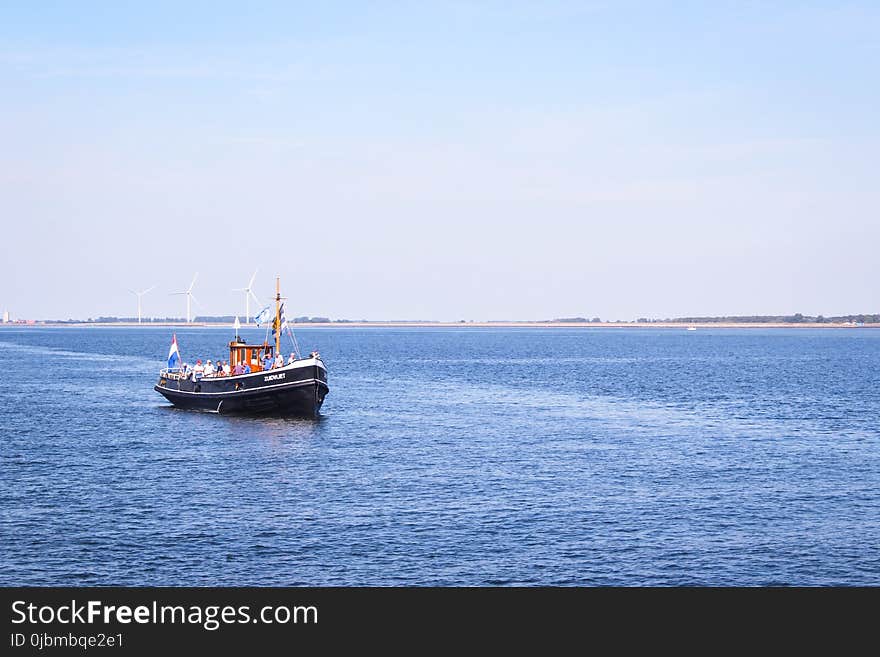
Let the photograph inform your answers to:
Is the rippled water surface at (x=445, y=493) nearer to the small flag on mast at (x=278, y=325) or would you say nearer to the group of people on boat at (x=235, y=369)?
the group of people on boat at (x=235, y=369)

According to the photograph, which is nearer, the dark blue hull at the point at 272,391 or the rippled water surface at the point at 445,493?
the rippled water surface at the point at 445,493

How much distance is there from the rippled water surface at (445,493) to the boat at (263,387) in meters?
1.99

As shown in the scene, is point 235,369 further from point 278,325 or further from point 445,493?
point 445,493

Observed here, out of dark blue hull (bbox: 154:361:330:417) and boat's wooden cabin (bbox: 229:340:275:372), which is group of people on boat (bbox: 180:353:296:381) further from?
dark blue hull (bbox: 154:361:330:417)

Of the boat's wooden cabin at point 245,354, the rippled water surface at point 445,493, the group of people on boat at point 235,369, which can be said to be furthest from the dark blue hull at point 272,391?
the boat's wooden cabin at point 245,354

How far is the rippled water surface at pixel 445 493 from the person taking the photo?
3712cm

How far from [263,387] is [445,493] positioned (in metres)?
37.6

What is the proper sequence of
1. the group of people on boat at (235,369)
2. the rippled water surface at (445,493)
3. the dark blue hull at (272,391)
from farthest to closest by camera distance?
the group of people on boat at (235,369)
the dark blue hull at (272,391)
the rippled water surface at (445,493)

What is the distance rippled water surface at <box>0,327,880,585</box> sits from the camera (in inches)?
1462

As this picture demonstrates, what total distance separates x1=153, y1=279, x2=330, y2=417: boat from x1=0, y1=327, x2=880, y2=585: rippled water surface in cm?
199

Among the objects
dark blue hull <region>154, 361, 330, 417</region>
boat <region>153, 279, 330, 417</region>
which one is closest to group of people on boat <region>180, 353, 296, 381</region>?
boat <region>153, 279, 330, 417</region>
